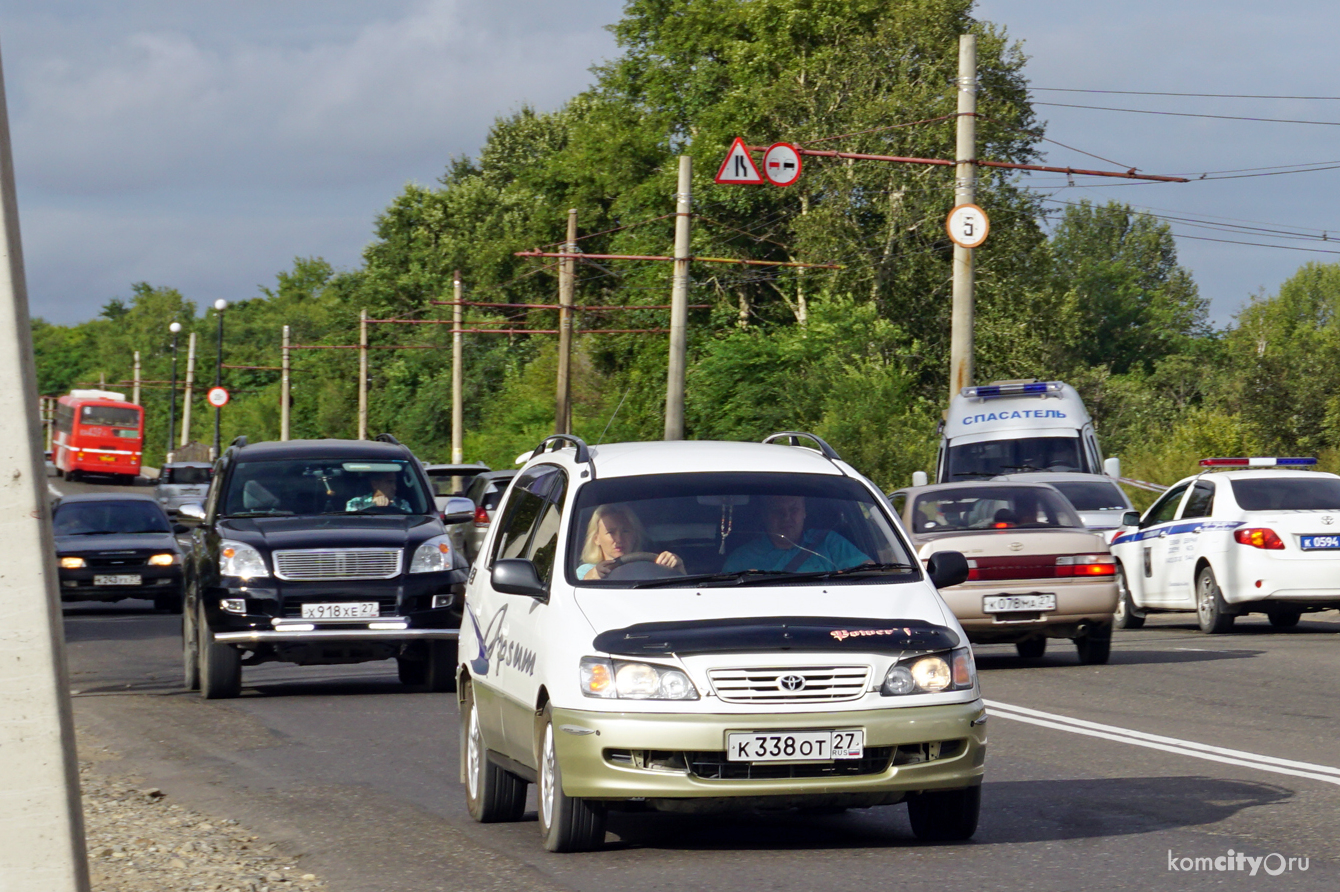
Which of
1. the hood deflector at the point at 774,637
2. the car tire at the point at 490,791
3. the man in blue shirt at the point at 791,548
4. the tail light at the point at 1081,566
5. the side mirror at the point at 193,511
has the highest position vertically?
the man in blue shirt at the point at 791,548

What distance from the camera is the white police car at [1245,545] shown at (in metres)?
20.0

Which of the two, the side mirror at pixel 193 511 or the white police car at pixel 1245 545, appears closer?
the side mirror at pixel 193 511

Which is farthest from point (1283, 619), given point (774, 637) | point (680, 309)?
point (680, 309)

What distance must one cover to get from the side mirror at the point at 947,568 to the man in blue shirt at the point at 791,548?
813 millimetres

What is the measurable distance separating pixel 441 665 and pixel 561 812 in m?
8.03

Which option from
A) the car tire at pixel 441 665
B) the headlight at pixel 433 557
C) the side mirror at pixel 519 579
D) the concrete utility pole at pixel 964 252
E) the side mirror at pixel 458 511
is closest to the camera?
the side mirror at pixel 519 579

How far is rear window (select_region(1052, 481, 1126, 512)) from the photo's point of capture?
26406mm

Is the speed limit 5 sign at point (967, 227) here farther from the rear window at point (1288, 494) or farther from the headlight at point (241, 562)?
the headlight at point (241, 562)

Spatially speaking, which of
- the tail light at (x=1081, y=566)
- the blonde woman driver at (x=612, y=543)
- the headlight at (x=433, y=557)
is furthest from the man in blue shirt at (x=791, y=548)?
the tail light at (x=1081, y=566)

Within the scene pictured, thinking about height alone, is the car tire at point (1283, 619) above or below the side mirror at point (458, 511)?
below

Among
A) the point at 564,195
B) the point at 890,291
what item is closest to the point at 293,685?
the point at 890,291

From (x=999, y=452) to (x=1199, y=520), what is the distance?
863 centimetres

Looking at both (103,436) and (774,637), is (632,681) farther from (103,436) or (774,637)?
(103,436)
